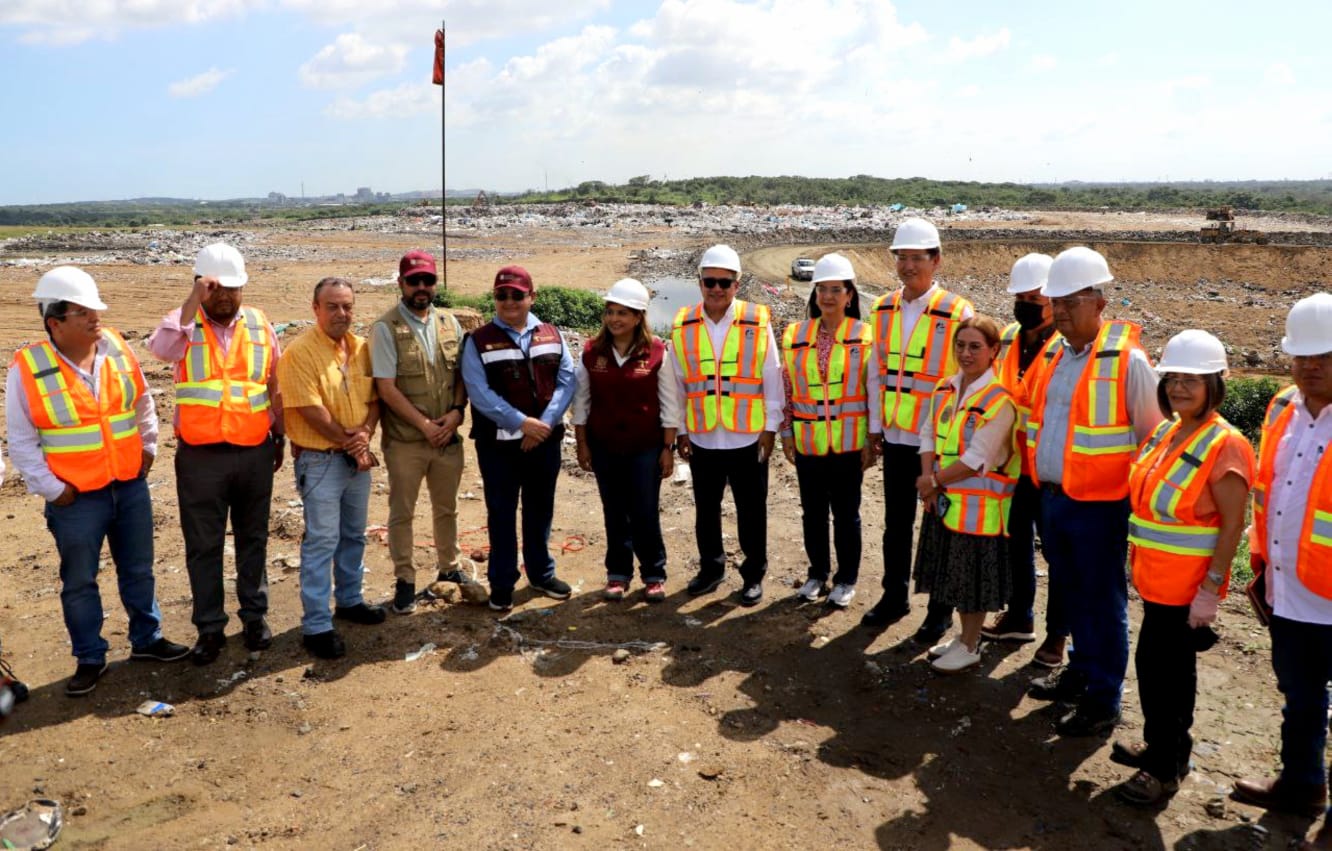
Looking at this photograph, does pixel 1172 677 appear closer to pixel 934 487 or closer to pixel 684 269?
pixel 934 487

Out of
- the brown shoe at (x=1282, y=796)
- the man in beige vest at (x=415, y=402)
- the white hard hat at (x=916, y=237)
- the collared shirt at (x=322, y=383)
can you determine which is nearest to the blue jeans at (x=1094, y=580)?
the brown shoe at (x=1282, y=796)

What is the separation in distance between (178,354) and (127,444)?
18.5 inches

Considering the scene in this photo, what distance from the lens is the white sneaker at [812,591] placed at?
5422 millimetres

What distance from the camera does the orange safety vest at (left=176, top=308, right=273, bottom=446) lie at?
4301 millimetres

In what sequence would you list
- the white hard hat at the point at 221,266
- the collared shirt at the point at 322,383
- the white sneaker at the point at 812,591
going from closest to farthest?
the white hard hat at the point at 221,266, the collared shirt at the point at 322,383, the white sneaker at the point at 812,591

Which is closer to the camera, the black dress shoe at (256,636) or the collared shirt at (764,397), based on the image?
the black dress shoe at (256,636)

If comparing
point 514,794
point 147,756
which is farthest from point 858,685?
point 147,756

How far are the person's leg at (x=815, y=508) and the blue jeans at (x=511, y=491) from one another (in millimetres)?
1373

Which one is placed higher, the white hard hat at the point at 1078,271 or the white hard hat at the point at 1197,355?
the white hard hat at the point at 1078,271

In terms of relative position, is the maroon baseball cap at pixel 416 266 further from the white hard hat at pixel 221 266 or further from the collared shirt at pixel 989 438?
the collared shirt at pixel 989 438

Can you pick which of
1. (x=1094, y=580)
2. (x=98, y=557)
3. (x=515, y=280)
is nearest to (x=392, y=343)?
(x=515, y=280)

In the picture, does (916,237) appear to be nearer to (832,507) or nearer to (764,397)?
(764,397)

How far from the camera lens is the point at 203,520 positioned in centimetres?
441

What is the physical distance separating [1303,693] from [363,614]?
426 centimetres
